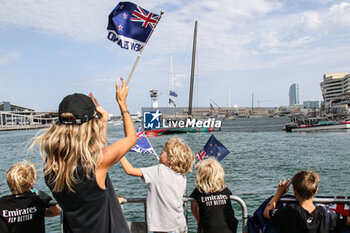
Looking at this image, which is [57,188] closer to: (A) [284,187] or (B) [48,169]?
(B) [48,169]

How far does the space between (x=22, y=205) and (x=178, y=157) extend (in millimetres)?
1706

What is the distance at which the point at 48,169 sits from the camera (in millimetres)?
2080

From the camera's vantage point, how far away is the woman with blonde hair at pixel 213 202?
3254mm

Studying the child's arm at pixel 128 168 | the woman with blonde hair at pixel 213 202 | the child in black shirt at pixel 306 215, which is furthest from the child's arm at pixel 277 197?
the child's arm at pixel 128 168

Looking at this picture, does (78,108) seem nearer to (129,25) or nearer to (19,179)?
(19,179)

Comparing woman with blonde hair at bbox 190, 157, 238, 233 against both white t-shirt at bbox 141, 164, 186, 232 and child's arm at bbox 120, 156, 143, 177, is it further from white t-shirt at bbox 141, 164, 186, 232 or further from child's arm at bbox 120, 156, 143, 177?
child's arm at bbox 120, 156, 143, 177

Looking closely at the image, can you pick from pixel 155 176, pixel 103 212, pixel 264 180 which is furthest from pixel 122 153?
pixel 264 180

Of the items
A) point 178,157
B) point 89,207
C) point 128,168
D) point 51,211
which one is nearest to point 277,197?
point 178,157

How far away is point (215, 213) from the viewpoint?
10.7 feet

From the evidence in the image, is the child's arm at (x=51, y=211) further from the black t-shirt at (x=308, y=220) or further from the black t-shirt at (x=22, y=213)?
the black t-shirt at (x=308, y=220)

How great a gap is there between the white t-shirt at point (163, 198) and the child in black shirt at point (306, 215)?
110cm

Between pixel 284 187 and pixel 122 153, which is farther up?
pixel 122 153

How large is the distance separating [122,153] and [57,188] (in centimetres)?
52

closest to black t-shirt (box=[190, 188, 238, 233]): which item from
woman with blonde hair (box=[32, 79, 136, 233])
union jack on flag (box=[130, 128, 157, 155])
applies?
woman with blonde hair (box=[32, 79, 136, 233])
